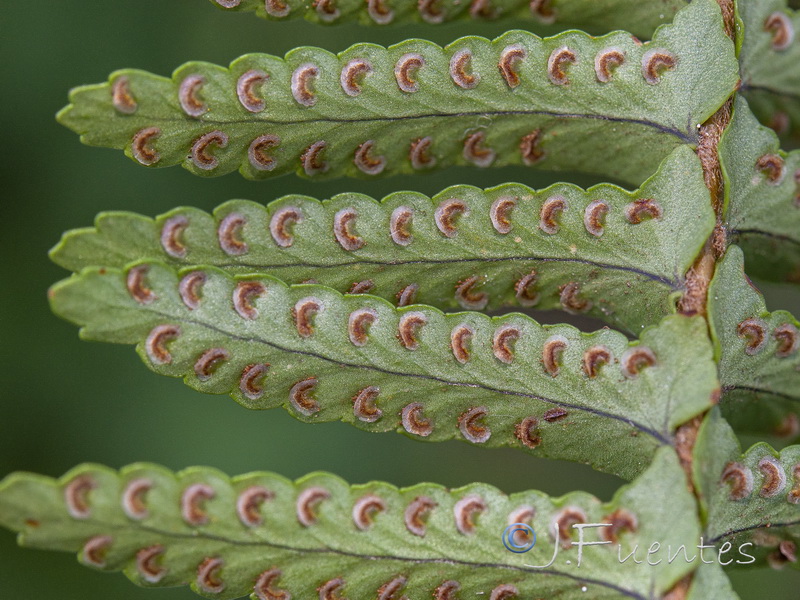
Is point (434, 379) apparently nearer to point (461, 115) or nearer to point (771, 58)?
point (461, 115)

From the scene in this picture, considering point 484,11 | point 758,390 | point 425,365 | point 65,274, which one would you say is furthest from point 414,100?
point 65,274

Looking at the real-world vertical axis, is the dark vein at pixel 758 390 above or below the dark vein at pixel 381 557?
below

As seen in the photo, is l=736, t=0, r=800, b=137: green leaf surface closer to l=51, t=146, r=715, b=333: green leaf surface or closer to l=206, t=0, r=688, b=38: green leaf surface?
l=206, t=0, r=688, b=38: green leaf surface

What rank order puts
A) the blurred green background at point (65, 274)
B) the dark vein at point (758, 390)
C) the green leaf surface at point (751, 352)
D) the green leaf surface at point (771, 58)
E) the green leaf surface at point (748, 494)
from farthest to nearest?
1. the blurred green background at point (65, 274)
2. the green leaf surface at point (771, 58)
3. the dark vein at point (758, 390)
4. the green leaf surface at point (751, 352)
5. the green leaf surface at point (748, 494)

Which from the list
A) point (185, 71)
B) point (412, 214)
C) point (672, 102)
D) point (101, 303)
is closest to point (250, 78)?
point (185, 71)

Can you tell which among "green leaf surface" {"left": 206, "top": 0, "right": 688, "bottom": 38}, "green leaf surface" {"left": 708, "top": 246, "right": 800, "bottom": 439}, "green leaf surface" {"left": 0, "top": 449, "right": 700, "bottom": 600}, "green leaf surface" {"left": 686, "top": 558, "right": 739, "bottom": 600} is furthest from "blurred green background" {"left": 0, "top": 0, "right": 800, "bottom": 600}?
"green leaf surface" {"left": 686, "top": 558, "right": 739, "bottom": 600}

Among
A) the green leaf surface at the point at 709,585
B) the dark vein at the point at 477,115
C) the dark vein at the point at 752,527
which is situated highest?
the dark vein at the point at 477,115

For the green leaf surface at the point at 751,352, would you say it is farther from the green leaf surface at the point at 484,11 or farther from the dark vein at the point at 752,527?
the green leaf surface at the point at 484,11

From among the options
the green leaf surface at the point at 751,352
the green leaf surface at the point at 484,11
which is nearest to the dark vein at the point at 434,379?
the green leaf surface at the point at 751,352
